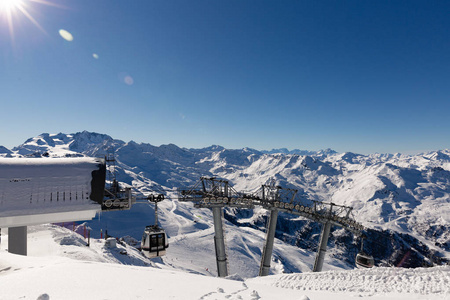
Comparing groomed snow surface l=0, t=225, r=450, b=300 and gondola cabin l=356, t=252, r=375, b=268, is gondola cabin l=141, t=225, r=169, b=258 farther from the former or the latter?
gondola cabin l=356, t=252, r=375, b=268

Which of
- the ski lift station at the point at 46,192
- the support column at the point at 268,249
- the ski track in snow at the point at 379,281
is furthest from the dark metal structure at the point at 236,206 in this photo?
the ski track in snow at the point at 379,281

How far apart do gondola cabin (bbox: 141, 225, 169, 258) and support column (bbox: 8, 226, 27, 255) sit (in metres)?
9.72

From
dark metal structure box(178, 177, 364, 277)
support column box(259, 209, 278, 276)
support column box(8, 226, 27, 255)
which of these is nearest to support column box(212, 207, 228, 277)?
dark metal structure box(178, 177, 364, 277)

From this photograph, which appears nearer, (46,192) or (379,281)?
(379,281)

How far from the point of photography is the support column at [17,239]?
642 inches

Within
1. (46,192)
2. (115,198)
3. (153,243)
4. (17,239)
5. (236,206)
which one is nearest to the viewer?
(46,192)

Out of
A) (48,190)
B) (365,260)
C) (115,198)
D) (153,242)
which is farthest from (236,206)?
(48,190)

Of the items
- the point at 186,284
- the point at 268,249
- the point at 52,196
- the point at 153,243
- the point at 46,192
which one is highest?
the point at 46,192

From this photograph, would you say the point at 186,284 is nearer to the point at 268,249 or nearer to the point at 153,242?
the point at 153,242

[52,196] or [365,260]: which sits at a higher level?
[52,196]

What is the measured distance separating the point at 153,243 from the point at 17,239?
1083cm

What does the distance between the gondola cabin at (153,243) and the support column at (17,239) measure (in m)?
9.72

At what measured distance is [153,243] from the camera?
15.4 meters

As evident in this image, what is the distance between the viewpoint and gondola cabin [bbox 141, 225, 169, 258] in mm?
15234
